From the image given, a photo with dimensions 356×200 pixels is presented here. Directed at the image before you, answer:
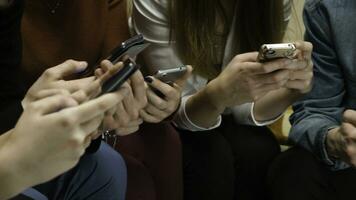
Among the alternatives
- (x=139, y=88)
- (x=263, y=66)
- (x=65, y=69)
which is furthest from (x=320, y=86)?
(x=65, y=69)

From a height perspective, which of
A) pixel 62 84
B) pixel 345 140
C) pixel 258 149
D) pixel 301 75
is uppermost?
pixel 62 84

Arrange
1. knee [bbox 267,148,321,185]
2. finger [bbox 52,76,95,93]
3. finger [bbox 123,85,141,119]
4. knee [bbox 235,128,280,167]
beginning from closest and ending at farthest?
finger [bbox 52,76,95,93] → finger [bbox 123,85,141,119] → knee [bbox 267,148,321,185] → knee [bbox 235,128,280,167]

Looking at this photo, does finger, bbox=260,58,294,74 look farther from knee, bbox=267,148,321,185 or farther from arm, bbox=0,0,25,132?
arm, bbox=0,0,25,132

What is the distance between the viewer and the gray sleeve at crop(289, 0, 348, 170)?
1.09 metres

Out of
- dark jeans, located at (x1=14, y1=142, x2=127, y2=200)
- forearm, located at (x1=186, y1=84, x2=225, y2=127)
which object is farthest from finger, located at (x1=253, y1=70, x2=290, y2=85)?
dark jeans, located at (x1=14, y1=142, x2=127, y2=200)

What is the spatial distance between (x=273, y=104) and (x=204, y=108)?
164 millimetres

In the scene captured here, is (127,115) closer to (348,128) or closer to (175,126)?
(175,126)

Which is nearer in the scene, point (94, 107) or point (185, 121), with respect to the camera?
point (94, 107)

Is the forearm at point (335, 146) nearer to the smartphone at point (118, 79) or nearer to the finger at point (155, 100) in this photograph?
the finger at point (155, 100)

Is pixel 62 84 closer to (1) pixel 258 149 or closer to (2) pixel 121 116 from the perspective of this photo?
(2) pixel 121 116

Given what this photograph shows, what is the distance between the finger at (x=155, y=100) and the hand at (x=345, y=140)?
0.34 metres

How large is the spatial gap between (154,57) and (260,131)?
0.31 meters

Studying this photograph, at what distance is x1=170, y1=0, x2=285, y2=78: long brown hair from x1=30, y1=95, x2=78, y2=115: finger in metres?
0.51

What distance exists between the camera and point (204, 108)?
108 centimetres
